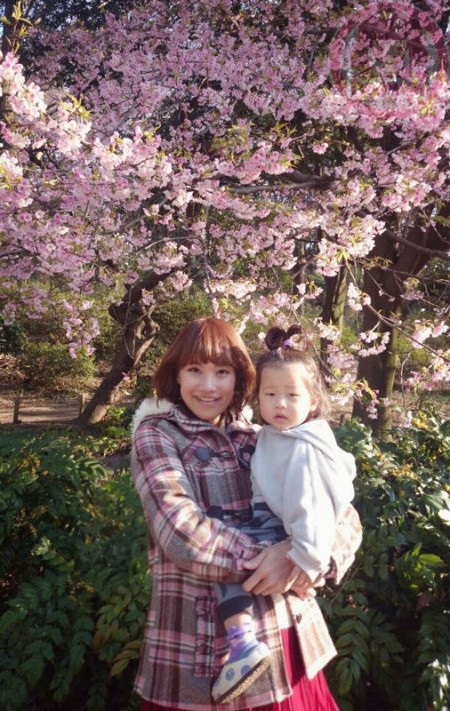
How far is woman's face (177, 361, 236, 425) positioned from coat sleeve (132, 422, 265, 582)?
0.19 meters

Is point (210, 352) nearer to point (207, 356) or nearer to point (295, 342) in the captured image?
point (207, 356)

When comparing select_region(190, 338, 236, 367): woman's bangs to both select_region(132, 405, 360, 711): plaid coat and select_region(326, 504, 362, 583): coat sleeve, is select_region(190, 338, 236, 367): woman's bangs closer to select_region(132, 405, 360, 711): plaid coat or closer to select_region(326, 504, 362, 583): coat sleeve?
select_region(132, 405, 360, 711): plaid coat

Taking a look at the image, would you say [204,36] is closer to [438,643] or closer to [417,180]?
[417,180]

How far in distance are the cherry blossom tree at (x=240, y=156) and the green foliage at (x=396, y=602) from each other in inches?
71.9

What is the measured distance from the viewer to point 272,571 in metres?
1.18

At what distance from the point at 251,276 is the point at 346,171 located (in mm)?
1088

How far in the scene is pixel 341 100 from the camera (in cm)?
333

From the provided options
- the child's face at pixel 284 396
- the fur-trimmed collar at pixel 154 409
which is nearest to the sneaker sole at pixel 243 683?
the child's face at pixel 284 396

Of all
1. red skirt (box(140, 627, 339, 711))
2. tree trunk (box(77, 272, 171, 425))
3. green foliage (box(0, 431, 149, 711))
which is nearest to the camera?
red skirt (box(140, 627, 339, 711))

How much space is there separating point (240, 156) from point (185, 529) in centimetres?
276

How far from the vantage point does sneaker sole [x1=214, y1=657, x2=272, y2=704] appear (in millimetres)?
1142
